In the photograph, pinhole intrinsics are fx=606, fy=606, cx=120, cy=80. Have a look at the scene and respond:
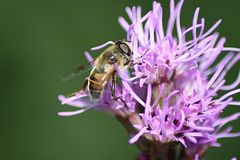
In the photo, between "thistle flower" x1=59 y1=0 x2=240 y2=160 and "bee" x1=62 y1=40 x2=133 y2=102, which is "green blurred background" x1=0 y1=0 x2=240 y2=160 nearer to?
"thistle flower" x1=59 y1=0 x2=240 y2=160

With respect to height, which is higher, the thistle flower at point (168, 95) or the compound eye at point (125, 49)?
the compound eye at point (125, 49)

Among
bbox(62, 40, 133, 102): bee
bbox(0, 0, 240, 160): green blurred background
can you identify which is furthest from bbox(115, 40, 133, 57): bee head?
bbox(0, 0, 240, 160): green blurred background

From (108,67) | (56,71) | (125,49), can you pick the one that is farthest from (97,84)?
(56,71)

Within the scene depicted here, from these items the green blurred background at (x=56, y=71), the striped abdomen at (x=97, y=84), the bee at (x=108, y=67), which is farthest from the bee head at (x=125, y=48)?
the green blurred background at (x=56, y=71)

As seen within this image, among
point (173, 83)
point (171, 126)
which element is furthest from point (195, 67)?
point (171, 126)

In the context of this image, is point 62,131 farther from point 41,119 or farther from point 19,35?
point 19,35

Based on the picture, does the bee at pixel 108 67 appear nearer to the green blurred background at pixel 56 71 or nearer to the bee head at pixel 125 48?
the bee head at pixel 125 48
